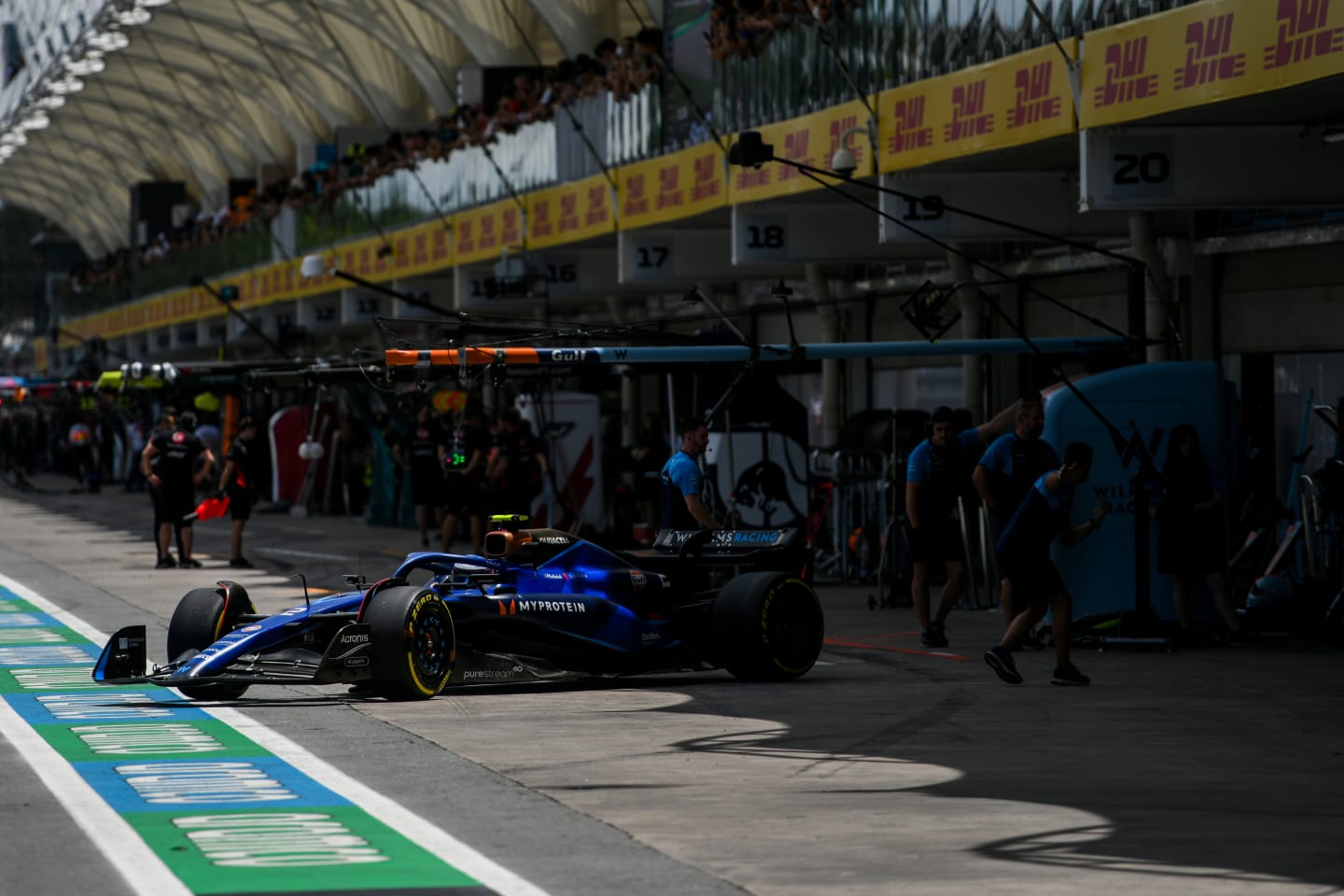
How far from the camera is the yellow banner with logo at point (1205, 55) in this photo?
48.7 feet

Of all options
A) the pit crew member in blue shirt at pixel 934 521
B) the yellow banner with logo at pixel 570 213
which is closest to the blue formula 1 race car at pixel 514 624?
the pit crew member in blue shirt at pixel 934 521

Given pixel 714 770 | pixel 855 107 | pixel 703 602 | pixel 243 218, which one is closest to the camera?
pixel 714 770

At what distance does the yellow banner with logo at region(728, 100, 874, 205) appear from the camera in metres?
22.5

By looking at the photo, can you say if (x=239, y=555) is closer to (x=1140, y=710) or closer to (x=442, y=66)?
(x=1140, y=710)

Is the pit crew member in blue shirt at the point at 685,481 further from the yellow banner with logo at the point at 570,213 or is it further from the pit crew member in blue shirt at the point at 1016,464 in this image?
the yellow banner with logo at the point at 570,213

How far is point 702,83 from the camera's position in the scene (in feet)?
90.9

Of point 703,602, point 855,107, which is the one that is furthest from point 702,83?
point 703,602

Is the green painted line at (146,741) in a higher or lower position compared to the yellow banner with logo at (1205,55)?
lower

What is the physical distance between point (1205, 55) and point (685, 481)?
4.71 meters

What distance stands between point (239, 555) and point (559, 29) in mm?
16956

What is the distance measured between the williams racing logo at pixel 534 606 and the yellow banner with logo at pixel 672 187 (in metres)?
12.0

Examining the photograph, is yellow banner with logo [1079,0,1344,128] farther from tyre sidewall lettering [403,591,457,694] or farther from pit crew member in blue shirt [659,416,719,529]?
tyre sidewall lettering [403,591,457,694]

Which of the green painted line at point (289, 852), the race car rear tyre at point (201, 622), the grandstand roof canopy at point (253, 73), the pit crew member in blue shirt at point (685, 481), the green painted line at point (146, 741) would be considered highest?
the grandstand roof canopy at point (253, 73)

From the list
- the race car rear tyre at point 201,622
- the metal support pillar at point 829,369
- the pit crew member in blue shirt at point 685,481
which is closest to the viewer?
the race car rear tyre at point 201,622
